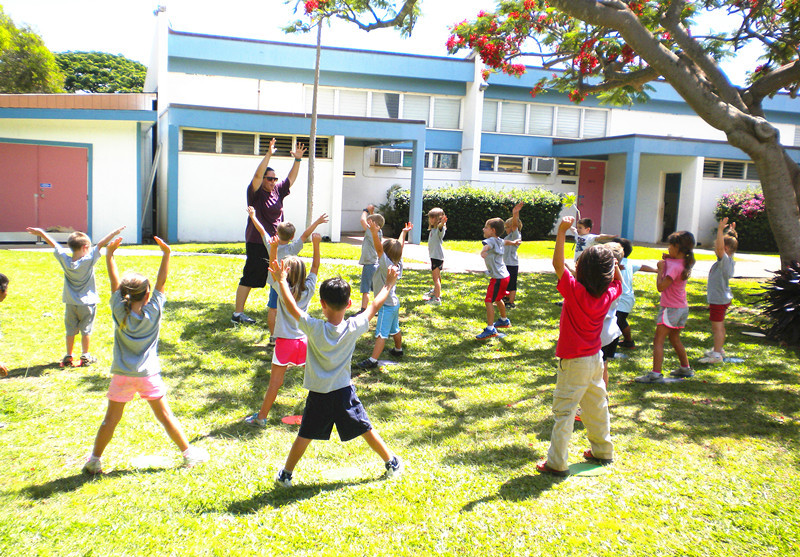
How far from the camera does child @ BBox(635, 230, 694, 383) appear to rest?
606cm

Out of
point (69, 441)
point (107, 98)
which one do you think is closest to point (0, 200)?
point (107, 98)

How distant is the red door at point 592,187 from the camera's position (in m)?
26.5

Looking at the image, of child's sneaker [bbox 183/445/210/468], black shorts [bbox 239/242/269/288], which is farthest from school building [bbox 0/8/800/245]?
child's sneaker [bbox 183/445/210/468]

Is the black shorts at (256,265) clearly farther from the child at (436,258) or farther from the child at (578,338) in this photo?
the child at (578,338)

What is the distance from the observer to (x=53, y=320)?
7.58 m

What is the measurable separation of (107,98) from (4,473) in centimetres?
1599

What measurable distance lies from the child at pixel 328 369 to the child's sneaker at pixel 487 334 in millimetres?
4214

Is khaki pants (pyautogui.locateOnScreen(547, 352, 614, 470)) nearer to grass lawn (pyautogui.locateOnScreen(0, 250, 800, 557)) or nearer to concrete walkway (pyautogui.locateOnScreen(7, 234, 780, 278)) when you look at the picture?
grass lawn (pyautogui.locateOnScreen(0, 250, 800, 557))

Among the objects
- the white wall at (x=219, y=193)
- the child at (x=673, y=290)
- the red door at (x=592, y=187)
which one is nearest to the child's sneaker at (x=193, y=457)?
the child at (x=673, y=290)

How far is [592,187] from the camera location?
1051 inches

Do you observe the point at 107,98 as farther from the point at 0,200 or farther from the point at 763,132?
the point at 763,132

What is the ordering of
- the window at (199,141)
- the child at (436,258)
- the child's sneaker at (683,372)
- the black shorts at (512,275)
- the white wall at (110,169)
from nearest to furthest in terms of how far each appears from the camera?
the child's sneaker at (683,372) → the black shorts at (512,275) → the child at (436,258) → the white wall at (110,169) → the window at (199,141)

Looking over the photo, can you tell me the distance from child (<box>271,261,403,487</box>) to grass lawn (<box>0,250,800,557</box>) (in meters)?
0.36

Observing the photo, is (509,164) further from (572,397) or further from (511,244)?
(572,397)
